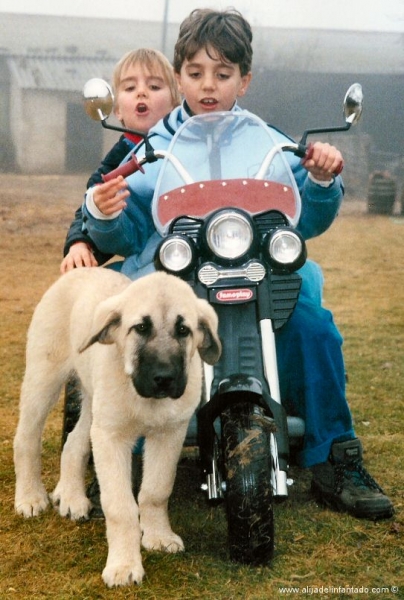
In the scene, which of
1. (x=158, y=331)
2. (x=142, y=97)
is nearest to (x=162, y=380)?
(x=158, y=331)

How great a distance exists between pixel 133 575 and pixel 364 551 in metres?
0.81

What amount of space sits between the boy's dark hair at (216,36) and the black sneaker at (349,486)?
1519mm

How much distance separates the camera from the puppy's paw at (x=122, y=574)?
8.48 ft

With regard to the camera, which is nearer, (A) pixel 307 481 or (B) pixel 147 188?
(B) pixel 147 188

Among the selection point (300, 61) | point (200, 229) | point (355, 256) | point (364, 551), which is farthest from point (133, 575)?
point (300, 61)

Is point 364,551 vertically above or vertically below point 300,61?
below

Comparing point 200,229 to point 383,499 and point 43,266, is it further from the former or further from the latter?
point 43,266

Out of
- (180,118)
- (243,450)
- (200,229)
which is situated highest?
(180,118)

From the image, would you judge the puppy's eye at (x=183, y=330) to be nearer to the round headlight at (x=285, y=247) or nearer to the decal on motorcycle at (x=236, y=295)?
the decal on motorcycle at (x=236, y=295)

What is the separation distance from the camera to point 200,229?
2.67 metres

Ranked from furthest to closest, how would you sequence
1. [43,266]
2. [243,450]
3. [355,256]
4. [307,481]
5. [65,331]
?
[355,256] < [43,266] < [307,481] < [65,331] < [243,450]

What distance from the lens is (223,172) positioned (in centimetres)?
287

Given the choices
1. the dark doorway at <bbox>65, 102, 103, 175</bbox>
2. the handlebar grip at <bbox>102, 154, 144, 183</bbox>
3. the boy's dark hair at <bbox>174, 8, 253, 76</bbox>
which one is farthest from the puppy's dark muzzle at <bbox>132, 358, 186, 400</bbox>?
the dark doorway at <bbox>65, 102, 103, 175</bbox>

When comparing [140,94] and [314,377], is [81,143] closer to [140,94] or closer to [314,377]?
[140,94]
